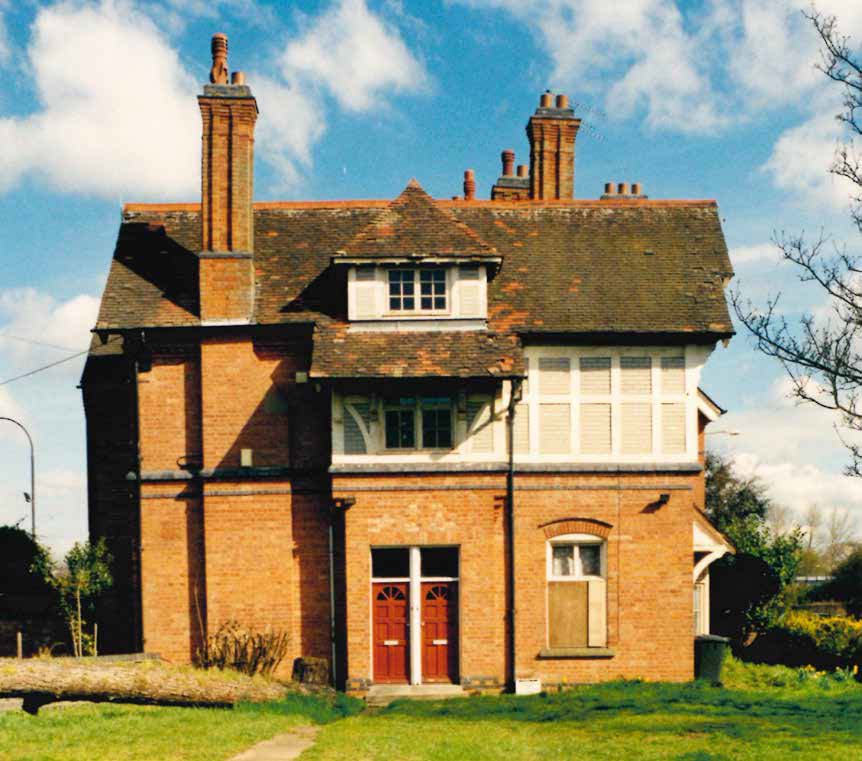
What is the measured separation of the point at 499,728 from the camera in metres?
15.9

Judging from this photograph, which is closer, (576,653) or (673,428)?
(576,653)

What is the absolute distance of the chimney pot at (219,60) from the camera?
21.5 meters

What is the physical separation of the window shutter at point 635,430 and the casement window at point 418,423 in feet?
11.5

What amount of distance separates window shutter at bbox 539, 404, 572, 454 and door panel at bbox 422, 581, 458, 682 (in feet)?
10.7

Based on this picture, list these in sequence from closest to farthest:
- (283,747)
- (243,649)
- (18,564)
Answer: (283,747)
(243,649)
(18,564)

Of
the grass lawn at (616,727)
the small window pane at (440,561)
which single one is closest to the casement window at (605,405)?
the small window pane at (440,561)

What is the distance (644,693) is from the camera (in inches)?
735

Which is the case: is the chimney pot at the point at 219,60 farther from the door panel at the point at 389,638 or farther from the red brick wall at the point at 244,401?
the door panel at the point at 389,638

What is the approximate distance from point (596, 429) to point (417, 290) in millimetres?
4514

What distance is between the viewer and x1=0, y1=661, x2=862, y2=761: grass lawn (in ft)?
44.2

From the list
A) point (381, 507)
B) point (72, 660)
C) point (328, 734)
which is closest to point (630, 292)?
point (381, 507)

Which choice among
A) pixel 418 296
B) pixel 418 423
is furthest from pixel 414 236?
pixel 418 423

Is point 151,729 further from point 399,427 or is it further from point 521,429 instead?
point 521,429

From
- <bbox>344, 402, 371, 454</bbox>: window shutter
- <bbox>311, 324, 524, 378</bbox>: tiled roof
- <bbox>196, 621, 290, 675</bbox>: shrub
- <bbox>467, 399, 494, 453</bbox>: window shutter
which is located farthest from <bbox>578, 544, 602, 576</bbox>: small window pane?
<bbox>196, 621, 290, 675</bbox>: shrub
